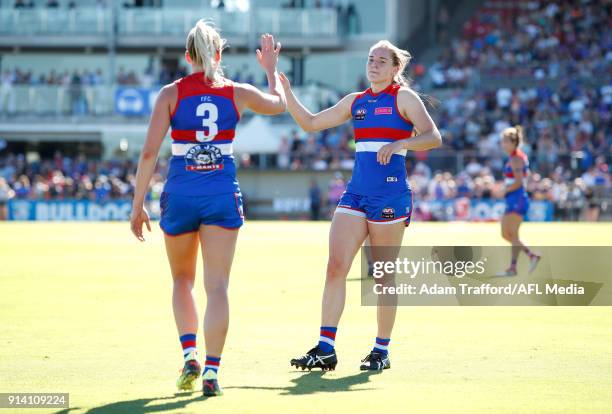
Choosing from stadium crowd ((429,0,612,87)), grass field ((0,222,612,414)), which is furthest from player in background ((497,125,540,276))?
stadium crowd ((429,0,612,87))

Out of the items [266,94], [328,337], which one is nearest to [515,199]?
[328,337]

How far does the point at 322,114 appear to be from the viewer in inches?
352

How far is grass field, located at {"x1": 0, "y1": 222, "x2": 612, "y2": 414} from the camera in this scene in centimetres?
702

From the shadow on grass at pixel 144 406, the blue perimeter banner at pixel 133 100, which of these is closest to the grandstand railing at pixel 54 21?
the blue perimeter banner at pixel 133 100

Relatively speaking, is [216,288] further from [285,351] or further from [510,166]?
[510,166]

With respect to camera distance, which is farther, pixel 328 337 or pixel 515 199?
pixel 515 199

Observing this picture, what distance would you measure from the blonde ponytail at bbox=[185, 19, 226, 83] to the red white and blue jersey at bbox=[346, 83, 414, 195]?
62.5 inches

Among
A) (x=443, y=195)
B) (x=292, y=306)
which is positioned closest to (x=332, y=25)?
(x=443, y=195)

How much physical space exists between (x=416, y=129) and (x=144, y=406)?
123 inches

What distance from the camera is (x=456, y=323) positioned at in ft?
36.8

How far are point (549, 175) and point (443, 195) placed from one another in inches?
150

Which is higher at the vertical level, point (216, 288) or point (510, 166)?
point (510, 166)

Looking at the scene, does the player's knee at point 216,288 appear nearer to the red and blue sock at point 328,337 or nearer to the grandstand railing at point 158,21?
the red and blue sock at point 328,337

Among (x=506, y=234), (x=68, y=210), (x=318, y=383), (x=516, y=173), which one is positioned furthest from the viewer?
(x=68, y=210)
